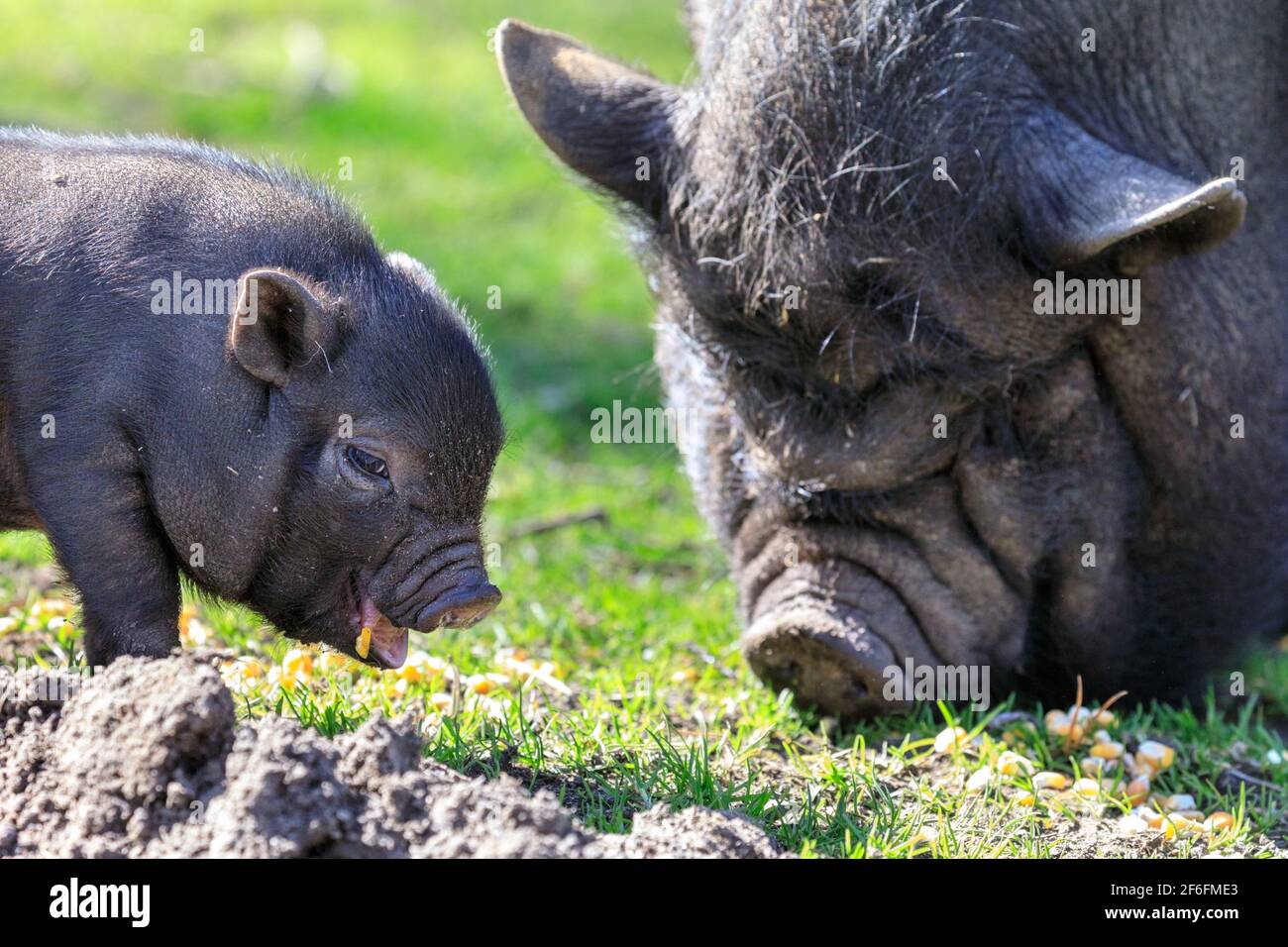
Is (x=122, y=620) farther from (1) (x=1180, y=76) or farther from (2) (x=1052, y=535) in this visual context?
(1) (x=1180, y=76)

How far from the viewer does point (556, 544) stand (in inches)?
301

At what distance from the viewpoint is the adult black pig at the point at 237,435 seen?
13.6 ft

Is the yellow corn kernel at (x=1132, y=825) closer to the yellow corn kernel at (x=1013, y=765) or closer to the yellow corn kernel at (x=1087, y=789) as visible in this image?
the yellow corn kernel at (x=1087, y=789)

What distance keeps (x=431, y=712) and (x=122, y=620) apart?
977 mm

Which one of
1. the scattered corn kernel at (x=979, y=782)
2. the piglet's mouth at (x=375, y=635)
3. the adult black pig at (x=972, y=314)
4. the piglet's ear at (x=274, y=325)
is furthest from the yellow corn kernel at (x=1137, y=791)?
the piglet's ear at (x=274, y=325)

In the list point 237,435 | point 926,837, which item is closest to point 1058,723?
point 926,837

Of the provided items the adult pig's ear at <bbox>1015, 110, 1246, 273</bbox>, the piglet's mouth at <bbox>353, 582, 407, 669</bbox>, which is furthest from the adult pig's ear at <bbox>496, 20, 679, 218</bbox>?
the piglet's mouth at <bbox>353, 582, 407, 669</bbox>

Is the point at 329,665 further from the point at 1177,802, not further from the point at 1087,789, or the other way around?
the point at 1177,802

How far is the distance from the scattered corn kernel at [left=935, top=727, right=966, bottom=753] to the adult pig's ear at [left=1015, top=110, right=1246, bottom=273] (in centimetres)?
141

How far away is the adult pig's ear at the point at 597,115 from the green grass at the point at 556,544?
30cm

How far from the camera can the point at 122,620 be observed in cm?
416
